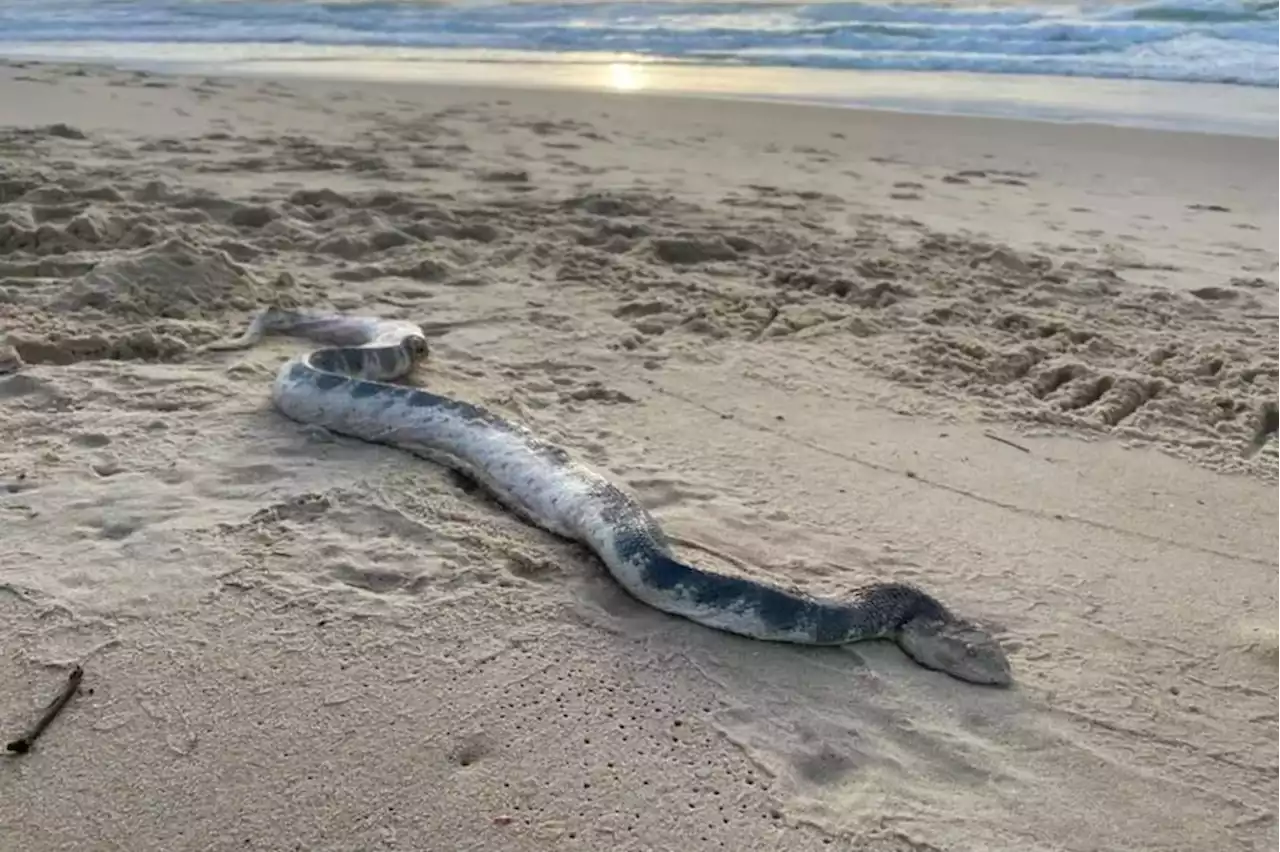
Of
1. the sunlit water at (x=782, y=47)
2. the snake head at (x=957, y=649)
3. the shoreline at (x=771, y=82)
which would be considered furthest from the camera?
the sunlit water at (x=782, y=47)

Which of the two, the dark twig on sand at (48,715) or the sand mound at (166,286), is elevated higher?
the sand mound at (166,286)

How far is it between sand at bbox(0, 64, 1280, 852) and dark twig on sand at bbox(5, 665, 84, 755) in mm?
22

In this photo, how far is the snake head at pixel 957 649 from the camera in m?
2.62

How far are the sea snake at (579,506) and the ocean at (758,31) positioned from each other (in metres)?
11.9

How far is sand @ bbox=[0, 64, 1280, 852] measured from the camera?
221cm

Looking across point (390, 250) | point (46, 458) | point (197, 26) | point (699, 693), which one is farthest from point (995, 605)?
point (197, 26)

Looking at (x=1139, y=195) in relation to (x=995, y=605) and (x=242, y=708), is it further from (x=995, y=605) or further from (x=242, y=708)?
(x=242, y=708)

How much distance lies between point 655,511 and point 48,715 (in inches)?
64.5

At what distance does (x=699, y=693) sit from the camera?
8.27 feet

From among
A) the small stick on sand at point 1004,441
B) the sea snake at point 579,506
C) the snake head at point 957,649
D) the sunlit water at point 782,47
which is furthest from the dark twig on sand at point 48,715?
the sunlit water at point 782,47

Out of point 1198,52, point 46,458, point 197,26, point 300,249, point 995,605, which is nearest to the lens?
point 995,605

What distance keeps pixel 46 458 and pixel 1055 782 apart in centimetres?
284

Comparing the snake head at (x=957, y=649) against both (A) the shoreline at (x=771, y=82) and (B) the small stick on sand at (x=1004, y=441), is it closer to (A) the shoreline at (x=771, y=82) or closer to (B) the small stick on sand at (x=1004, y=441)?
(B) the small stick on sand at (x=1004, y=441)

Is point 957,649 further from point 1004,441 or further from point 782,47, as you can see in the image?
point 782,47
